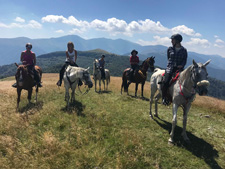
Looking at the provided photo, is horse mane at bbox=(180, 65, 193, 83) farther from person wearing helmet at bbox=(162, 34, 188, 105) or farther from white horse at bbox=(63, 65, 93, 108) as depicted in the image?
white horse at bbox=(63, 65, 93, 108)

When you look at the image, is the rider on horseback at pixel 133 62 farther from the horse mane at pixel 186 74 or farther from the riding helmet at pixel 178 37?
the horse mane at pixel 186 74

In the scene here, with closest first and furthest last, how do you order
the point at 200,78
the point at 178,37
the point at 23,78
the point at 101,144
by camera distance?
the point at 200,78, the point at 101,144, the point at 178,37, the point at 23,78

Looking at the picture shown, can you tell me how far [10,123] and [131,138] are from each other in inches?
222

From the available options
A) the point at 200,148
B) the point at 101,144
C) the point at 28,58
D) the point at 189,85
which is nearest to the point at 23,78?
the point at 28,58

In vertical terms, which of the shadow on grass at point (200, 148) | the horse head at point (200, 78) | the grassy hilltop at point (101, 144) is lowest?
the shadow on grass at point (200, 148)

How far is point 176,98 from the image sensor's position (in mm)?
6027

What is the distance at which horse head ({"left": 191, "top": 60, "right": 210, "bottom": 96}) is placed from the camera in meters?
4.48

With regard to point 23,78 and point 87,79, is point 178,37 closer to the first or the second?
point 87,79

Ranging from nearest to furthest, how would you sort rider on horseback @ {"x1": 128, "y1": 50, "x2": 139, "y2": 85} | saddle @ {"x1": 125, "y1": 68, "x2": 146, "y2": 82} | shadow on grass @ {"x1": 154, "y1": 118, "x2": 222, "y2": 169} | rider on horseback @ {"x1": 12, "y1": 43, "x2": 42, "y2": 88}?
shadow on grass @ {"x1": 154, "y1": 118, "x2": 222, "y2": 169} → rider on horseback @ {"x1": 12, "y1": 43, "x2": 42, "y2": 88} → rider on horseback @ {"x1": 128, "y1": 50, "x2": 139, "y2": 85} → saddle @ {"x1": 125, "y1": 68, "x2": 146, "y2": 82}

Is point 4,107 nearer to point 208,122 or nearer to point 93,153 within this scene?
point 93,153

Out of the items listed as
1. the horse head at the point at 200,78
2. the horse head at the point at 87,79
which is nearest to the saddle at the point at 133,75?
the horse head at the point at 87,79

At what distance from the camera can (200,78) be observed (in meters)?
4.68

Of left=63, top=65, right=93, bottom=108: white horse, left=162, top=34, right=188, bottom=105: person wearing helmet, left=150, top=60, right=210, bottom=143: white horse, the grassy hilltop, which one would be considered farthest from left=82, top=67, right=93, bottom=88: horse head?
left=150, top=60, right=210, bottom=143: white horse

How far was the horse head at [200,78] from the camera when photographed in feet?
14.7
